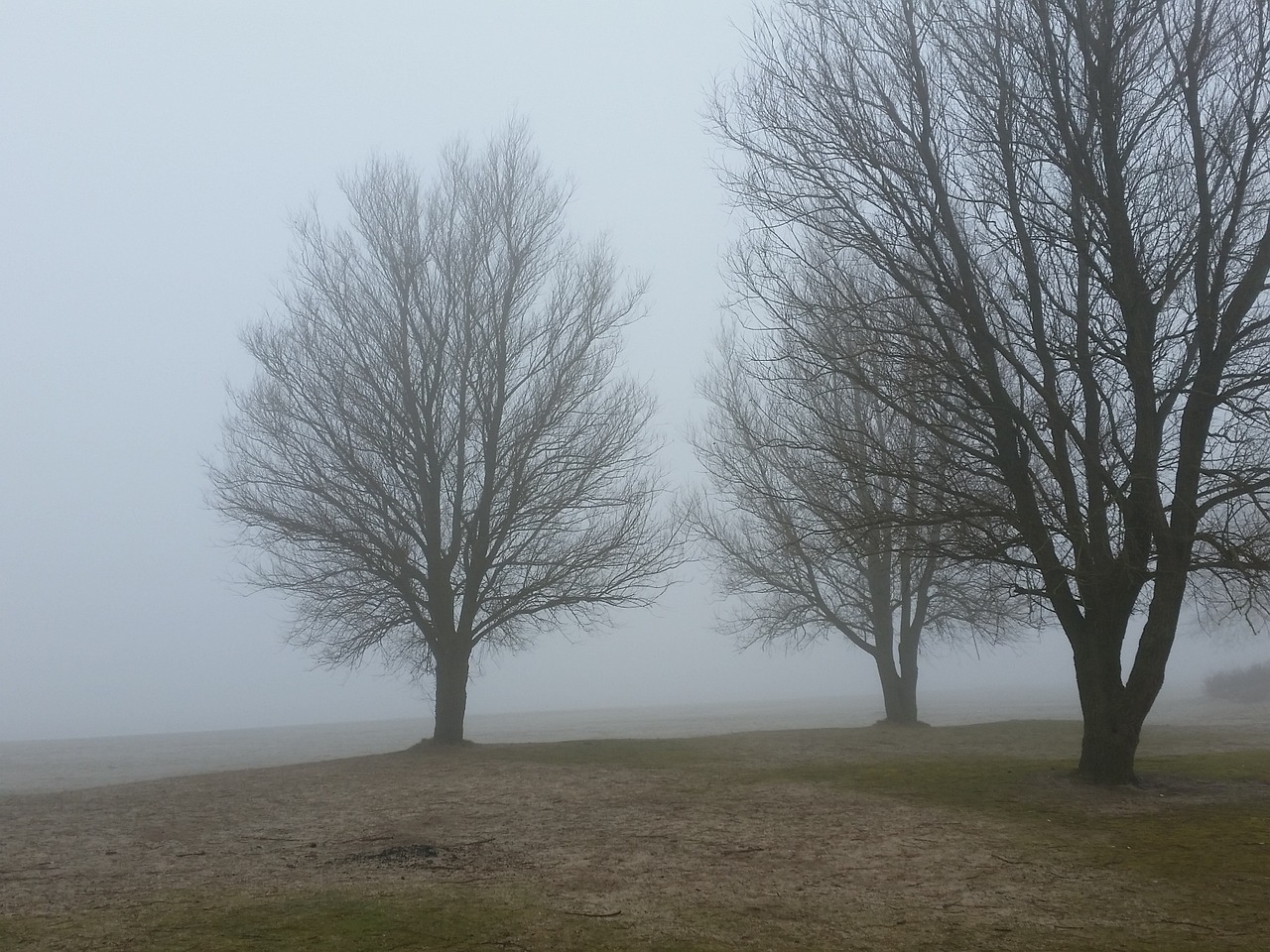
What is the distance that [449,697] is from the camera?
1802 cm

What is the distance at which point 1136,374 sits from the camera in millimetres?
10531

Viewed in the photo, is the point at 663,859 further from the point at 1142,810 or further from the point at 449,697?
the point at 449,697

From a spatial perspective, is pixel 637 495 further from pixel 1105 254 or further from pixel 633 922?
pixel 633 922

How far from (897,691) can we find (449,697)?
9.38 meters

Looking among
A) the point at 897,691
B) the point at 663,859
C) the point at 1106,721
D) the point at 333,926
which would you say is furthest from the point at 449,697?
the point at 333,926

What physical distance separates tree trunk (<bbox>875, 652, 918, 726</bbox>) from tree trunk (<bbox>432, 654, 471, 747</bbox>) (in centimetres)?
885

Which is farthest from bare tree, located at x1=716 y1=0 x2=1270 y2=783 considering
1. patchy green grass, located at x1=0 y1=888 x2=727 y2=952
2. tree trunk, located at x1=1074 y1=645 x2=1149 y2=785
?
patchy green grass, located at x1=0 y1=888 x2=727 y2=952

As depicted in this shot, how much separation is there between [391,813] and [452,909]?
443cm

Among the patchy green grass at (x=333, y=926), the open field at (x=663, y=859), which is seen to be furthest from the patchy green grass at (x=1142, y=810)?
the patchy green grass at (x=333, y=926)

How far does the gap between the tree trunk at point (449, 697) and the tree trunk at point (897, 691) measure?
885cm

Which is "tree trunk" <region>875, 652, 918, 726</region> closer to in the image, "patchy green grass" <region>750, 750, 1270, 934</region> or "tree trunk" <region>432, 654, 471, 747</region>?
"patchy green grass" <region>750, 750, 1270, 934</region>

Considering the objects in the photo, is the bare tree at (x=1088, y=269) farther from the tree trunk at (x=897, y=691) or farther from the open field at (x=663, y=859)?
the tree trunk at (x=897, y=691)

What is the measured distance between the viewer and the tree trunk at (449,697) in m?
18.0

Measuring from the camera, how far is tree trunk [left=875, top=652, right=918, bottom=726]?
20.5 meters
